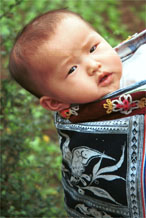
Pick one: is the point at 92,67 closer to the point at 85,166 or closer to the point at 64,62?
the point at 64,62

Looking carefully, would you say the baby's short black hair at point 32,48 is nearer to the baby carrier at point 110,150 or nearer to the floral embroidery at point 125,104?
the baby carrier at point 110,150

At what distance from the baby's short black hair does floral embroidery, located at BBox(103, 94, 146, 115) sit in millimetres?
401

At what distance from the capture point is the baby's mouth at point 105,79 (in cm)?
189

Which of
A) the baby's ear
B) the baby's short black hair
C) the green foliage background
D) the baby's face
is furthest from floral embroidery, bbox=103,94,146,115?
the green foliage background

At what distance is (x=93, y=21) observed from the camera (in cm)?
618

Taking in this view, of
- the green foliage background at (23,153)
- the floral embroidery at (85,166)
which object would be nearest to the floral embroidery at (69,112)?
the floral embroidery at (85,166)

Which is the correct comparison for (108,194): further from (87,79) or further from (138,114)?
(87,79)

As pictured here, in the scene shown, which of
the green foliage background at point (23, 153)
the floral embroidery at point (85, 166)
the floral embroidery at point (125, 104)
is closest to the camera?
the floral embroidery at point (125, 104)

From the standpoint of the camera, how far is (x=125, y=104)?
5.72 feet

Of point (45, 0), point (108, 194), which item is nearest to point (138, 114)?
point (108, 194)

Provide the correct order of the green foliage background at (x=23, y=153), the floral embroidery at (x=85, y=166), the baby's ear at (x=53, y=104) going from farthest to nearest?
the green foliage background at (x=23, y=153), the baby's ear at (x=53, y=104), the floral embroidery at (x=85, y=166)

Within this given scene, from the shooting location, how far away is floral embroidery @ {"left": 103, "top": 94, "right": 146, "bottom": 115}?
5.72 ft

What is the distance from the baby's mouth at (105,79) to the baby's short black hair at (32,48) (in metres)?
0.29

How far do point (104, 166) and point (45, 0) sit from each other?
208 inches
